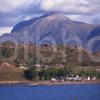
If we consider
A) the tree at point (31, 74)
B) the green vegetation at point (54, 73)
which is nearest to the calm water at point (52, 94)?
the green vegetation at point (54, 73)

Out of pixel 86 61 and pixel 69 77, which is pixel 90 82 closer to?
pixel 69 77

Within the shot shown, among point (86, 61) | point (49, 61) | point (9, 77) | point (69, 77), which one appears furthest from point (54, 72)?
point (86, 61)

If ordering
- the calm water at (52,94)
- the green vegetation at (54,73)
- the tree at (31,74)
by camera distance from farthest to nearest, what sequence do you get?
the tree at (31,74) < the green vegetation at (54,73) < the calm water at (52,94)

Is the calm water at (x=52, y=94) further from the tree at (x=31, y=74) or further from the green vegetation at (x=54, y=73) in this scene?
the tree at (x=31, y=74)

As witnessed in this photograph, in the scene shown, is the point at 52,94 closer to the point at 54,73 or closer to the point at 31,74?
the point at 54,73

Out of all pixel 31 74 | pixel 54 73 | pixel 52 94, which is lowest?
pixel 52 94

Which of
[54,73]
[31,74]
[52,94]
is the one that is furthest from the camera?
[31,74]

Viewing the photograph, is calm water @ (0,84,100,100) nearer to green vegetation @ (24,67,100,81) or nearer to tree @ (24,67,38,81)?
green vegetation @ (24,67,100,81)

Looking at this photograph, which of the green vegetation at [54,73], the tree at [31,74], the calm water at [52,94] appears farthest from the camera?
the tree at [31,74]

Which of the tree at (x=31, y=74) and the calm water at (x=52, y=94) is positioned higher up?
the tree at (x=31, y=74)

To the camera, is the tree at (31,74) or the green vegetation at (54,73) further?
the tree at (31,74)

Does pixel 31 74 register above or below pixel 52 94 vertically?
above

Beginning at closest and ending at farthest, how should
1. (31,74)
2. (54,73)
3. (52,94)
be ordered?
(52,94) < (54,73) < (31,74)

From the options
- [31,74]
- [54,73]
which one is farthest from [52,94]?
[31,74]
